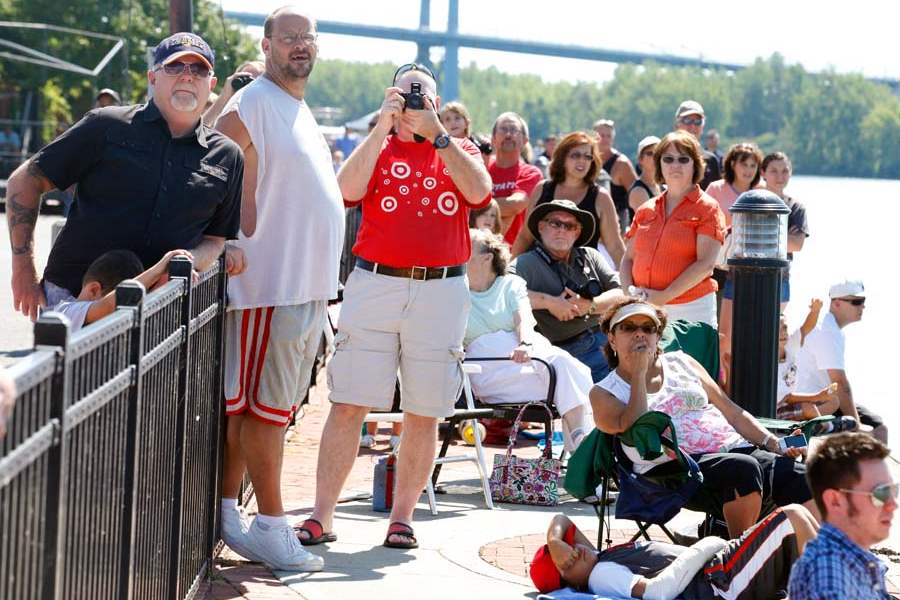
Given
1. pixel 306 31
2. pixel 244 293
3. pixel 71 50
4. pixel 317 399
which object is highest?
pixel 71 50

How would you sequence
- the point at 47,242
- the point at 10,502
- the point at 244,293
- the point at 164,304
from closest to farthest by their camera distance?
the point at 10,502, the point at 164,304, the point at 244,293, the point at 47,242

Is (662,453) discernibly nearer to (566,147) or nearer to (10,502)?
(10,502)

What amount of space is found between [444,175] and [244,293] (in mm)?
1155

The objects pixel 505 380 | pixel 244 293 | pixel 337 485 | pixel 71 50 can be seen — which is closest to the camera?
pixel 244 293

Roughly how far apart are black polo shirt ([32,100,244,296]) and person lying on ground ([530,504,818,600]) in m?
1.86

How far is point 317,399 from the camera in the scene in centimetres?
1212

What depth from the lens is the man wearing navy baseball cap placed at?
5.54m

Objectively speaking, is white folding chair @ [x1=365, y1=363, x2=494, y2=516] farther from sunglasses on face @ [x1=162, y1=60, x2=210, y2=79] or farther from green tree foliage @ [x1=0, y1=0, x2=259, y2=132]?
green tree foliage @ [x1=0, y1=0, x2=259, y2=132]

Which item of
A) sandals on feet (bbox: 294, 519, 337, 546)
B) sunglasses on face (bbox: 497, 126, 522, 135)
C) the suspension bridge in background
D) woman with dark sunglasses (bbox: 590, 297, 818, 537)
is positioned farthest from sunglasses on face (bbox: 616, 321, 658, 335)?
the suspension bridge in background

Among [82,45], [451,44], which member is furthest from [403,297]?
[451,44]

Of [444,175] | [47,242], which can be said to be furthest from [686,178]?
[47,242]

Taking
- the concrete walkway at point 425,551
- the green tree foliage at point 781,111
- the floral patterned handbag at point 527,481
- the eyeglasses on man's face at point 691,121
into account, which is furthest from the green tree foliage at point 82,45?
the green tree foliage at point 781,111

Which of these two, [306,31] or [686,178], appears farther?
[686,178]

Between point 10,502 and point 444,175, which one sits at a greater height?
point 444,175
